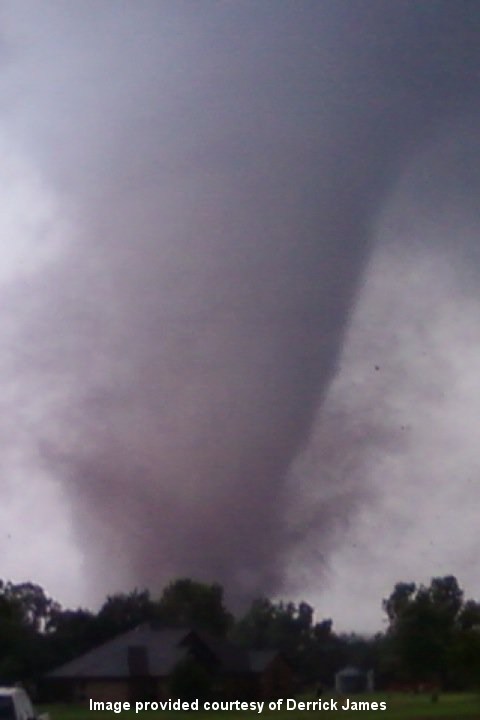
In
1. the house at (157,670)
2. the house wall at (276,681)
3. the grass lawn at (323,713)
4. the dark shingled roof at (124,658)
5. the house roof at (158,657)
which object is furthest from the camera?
the house wall at (276,681)

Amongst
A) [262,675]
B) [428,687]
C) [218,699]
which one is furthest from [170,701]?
[428,687]

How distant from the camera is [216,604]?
5731cm

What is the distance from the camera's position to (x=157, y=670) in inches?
1887

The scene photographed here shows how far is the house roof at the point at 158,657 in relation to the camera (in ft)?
156

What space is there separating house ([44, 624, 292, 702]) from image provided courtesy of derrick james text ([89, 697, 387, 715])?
2.04 ft

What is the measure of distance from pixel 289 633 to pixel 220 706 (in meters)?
14.3

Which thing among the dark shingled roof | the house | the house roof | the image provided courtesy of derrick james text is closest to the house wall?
the house

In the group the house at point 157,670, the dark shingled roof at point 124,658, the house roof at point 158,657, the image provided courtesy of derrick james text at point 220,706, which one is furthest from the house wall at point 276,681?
the dark shingled roof at point 124,658

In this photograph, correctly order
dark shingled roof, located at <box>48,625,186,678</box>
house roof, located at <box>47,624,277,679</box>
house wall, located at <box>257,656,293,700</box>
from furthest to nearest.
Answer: house wall, located at <box>257,656,293,700</box>, dark shingled roof, located at <box>48,625,186,678</box>, house roof, located at <box>47,624,277,679</box>

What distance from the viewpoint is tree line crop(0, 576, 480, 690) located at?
52.2 meters

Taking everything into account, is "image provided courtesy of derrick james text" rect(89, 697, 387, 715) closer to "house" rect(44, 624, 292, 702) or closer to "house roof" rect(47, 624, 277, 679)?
"house" rect(44, 624, 292, 702)

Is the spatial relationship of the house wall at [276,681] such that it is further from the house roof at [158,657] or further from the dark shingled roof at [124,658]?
the dark shingled roof at [124,658]

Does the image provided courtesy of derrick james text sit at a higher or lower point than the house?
lower

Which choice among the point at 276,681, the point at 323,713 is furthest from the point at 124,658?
the point at 323,713
